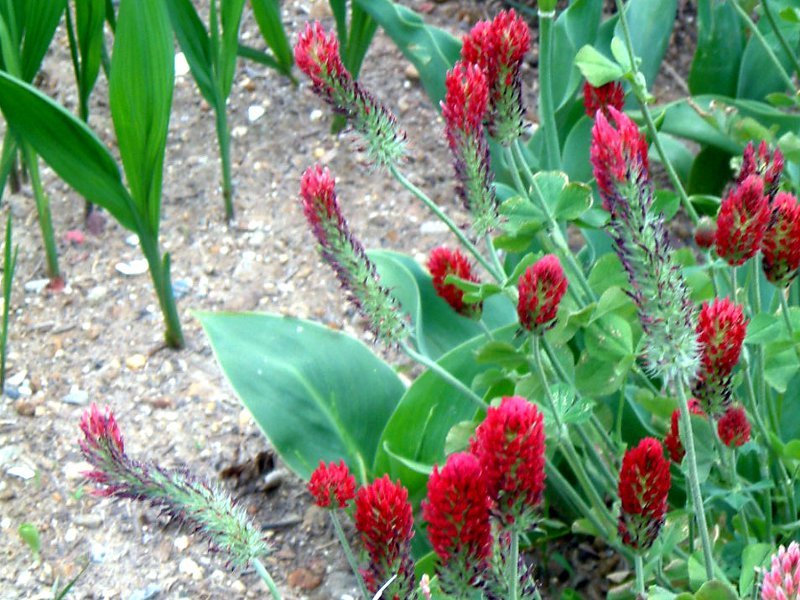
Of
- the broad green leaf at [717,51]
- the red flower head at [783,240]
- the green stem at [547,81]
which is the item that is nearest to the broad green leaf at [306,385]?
the green stem at [547,81]

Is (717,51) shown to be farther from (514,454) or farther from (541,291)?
(514,454)

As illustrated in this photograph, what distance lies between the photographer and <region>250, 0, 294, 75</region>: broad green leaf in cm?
221

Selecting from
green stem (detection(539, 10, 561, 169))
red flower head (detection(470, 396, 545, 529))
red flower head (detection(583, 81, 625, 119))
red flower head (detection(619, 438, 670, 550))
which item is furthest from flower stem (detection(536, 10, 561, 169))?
red flower head (detection(470, 396, 545, 529))

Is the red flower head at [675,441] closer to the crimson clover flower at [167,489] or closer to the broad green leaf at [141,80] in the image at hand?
the crimson clover flower at [167,489]

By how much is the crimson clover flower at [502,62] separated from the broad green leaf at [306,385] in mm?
608

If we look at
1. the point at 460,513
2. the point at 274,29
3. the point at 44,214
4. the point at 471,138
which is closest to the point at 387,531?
the point at 460,513

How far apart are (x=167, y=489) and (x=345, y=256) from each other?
262 mm

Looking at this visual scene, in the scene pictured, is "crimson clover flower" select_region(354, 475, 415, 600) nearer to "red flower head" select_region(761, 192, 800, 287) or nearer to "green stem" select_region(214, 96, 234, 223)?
"red flower head" select_region(761, 192, 800, 287)

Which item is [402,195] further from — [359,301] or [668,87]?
[359,301]

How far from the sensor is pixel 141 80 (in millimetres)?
Answer: 1685

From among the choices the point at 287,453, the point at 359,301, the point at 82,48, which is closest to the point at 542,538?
the point at 287,453

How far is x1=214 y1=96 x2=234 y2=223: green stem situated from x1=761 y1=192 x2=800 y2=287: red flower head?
1.17m

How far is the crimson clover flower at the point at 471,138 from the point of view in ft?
3.41

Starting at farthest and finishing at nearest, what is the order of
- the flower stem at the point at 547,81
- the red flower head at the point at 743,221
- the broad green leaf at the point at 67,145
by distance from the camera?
the broad green leaf at the point at 67,145, the flower stem at the point at 547,81, the red flower head at the point at 743,221
